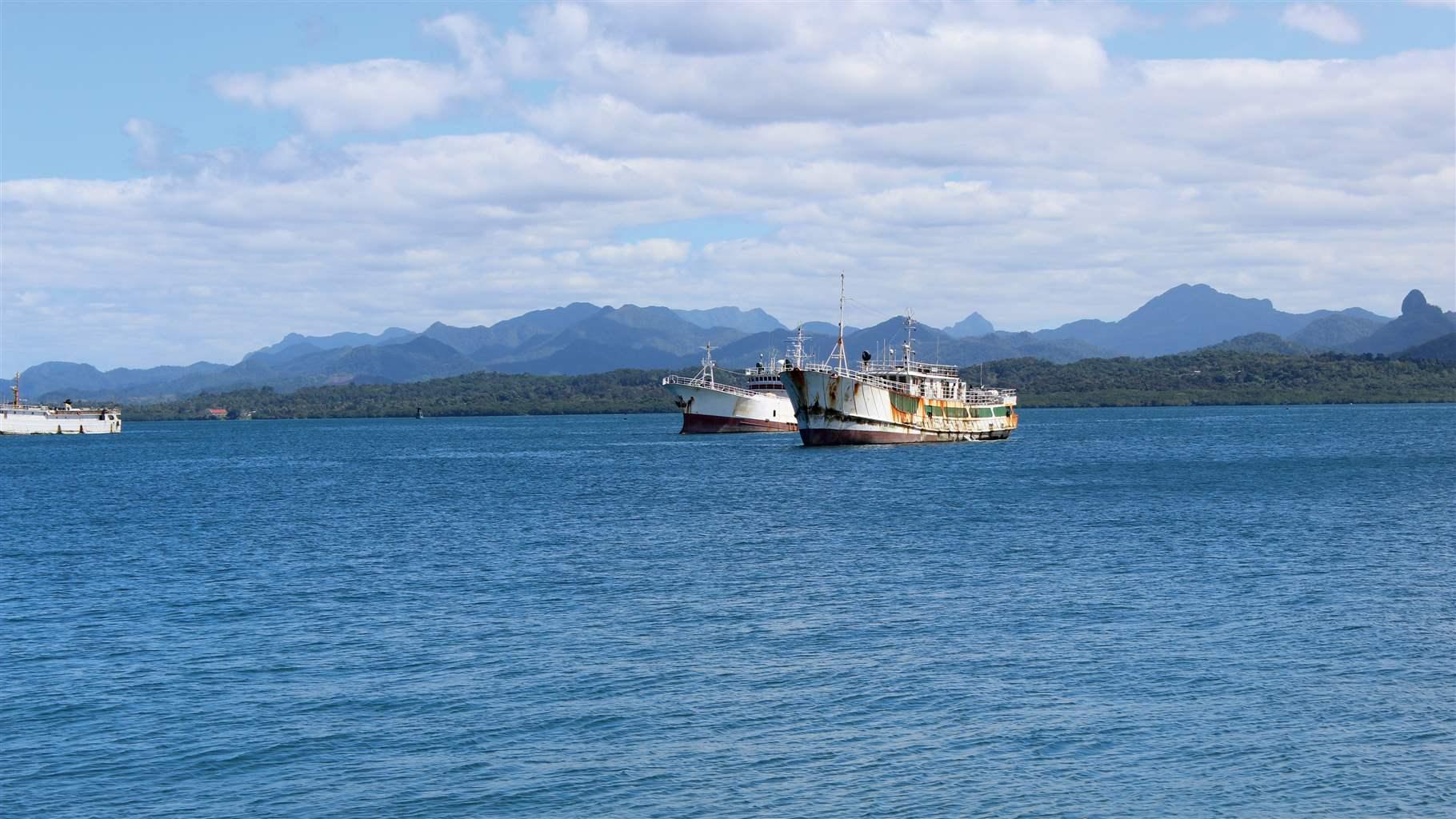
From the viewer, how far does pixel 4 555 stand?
56.2m

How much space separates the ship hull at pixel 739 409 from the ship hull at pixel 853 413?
33099 millimetres

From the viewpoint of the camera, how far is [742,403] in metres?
160

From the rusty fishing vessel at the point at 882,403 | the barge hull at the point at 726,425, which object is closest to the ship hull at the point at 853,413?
the rusty fishing vessel at the point at 882,403

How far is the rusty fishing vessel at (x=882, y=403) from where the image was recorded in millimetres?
114438

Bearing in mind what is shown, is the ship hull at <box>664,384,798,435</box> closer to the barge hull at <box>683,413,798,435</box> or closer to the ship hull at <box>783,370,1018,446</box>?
the barge hull at <box>683,413,798,435</box>

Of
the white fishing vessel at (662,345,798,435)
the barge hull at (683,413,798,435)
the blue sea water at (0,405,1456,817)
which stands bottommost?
the blue sea water at (0,405,1456,817)

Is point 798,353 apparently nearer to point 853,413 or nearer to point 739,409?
point 853,413

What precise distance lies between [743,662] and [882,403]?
87.3 m

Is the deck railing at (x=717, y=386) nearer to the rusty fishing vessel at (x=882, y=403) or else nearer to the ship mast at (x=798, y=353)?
the ship mast at (x=798, y=353)

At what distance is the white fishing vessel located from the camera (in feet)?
524

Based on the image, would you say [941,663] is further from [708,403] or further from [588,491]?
[708,403]

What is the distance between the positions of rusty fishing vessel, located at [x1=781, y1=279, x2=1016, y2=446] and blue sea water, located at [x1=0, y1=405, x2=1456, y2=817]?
146 feet

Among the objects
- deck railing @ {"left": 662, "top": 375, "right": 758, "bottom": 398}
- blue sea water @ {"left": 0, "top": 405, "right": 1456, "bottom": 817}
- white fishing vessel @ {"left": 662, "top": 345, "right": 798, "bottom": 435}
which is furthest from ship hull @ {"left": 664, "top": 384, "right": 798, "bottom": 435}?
blue sea water @ {"left": 0, "top": 405, "right": 1456, "bottom": 817}

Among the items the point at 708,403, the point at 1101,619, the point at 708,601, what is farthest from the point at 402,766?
the point at 708,403
